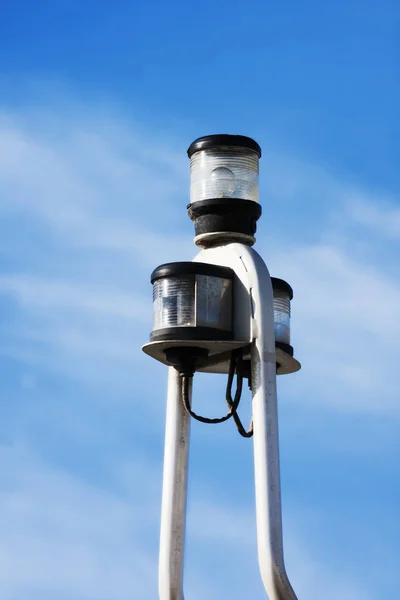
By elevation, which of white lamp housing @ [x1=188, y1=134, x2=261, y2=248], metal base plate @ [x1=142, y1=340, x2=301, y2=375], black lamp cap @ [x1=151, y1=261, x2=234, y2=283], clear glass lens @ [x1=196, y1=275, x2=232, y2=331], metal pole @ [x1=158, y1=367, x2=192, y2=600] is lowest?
metal pole @ [x1=158, y1=367, x2=192, y2=600]

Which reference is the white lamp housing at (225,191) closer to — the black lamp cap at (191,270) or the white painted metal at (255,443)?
the white painted metal at (255,443)

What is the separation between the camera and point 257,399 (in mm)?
12164

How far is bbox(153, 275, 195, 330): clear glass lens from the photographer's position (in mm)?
12430

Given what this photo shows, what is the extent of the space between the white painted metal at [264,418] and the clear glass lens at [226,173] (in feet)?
1.97

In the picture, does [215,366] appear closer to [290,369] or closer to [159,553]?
[290,369]

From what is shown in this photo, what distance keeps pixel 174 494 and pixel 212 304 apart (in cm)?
169

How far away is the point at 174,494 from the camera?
42.2 feet

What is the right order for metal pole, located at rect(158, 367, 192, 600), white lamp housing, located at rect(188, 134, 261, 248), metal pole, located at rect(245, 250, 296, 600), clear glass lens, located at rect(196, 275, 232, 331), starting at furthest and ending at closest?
1. white lamp housing, located at rect(188, 134, 261, 248)
2. metal pole, located at rect(158, 367, 192, 600)
3. clear glass lens, located at rect(196, 275, 232, 331)
4. metal pole, located at rect(245, 250, 296, 600)

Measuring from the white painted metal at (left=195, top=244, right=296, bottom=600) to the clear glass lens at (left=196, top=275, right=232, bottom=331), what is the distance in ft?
0.34

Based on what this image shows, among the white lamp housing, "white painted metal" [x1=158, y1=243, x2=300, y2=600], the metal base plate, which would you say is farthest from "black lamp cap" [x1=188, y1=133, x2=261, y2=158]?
the metal base plate

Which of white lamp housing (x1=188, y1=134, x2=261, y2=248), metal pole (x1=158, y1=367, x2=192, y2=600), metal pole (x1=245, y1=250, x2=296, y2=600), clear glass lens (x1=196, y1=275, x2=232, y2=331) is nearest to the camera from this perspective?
metal pole (x1=245, y1=250, x2=296, y2=600)

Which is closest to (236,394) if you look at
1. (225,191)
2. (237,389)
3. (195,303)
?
(237,389)

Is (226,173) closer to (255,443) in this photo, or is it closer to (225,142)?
(225,142)

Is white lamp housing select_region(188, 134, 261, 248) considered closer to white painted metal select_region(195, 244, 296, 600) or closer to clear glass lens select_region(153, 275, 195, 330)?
white painted metal select_region(195, 244, 296, 600)
